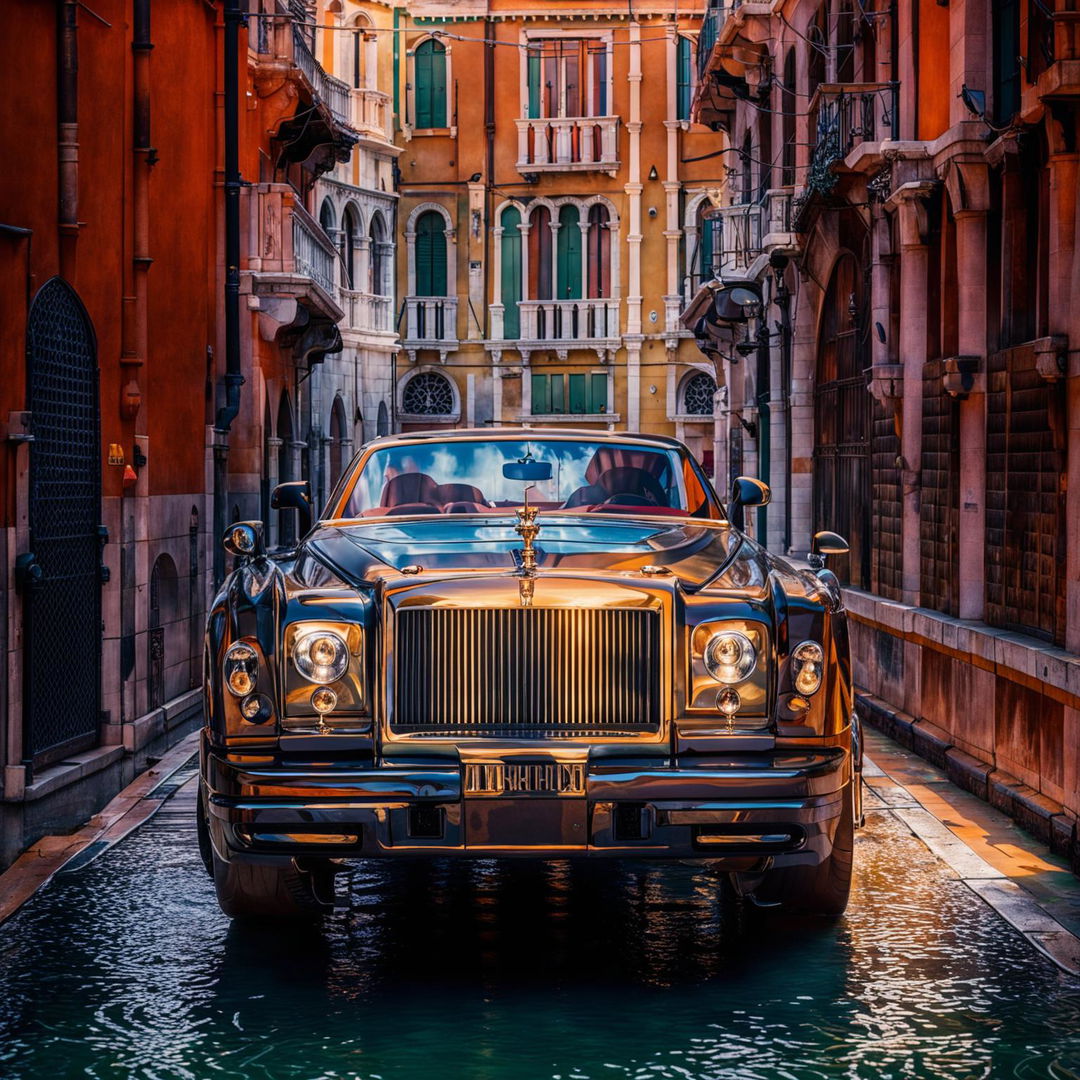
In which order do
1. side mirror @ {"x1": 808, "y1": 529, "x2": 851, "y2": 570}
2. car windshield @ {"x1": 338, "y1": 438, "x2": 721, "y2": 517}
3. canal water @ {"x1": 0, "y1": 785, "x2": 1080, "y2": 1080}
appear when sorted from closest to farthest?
canal water @ {"x1": 0, "y1": 785, "x2": 1080, "y2": 1080}
side mirror @ {"x1": 808, "y1": 529, "x2": 851, "y2": 570}
car windshield @ {"x1": 338, "y1": 438, "x2": 721, "y2": 517}

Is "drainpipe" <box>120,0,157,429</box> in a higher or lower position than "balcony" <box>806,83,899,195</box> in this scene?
lower

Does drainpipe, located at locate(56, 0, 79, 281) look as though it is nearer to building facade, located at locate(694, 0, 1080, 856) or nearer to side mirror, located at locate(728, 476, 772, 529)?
side mirror, located at locate(728, 476, 772, 529)

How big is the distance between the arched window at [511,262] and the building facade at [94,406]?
28.1 m

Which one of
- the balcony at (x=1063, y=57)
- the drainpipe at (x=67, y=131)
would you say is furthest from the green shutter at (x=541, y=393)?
the balcony at (x=1063, y=57)

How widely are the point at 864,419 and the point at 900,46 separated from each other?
3.87 metres

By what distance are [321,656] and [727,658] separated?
139cm

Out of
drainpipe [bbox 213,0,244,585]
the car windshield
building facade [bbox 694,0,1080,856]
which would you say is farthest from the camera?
drainpipe [bbox 213,0,244,585]

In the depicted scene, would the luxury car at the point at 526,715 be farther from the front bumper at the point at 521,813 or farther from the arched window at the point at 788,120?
the arched window at the point at 788,120

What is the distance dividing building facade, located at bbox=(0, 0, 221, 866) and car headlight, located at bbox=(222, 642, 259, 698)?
374 centimetres

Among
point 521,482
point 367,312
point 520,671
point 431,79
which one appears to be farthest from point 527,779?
point 431,79

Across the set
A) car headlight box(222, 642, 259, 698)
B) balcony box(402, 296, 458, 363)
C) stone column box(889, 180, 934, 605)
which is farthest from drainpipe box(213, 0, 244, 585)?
balcony box(402, 296, 458, 363)

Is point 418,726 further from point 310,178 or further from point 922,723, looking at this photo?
point 310,178

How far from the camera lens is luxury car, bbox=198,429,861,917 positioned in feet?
19.9

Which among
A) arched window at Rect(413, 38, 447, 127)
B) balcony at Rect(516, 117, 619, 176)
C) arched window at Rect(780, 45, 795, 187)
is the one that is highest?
arched window at Rect(413, 38, 447, 127)
